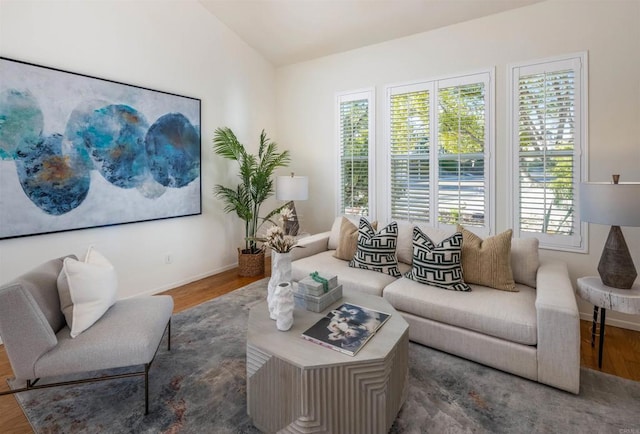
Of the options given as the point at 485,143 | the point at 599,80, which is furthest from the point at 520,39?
the point at 485,143

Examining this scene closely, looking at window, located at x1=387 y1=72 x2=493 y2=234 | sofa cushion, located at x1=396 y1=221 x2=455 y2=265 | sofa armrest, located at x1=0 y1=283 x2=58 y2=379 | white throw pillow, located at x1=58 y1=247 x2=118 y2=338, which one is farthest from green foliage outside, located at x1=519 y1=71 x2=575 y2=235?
sofa armrest, located at x1=0 y1=283 x2=58 y2=379

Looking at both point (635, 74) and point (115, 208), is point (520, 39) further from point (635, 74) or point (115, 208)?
point (115, 208)

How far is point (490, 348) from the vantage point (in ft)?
7.19

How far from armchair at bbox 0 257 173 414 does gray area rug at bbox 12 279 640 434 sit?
19 cm

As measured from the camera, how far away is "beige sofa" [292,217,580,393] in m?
1.95

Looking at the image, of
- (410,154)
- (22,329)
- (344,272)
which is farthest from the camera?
(410,154)

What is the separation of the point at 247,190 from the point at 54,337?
287cm

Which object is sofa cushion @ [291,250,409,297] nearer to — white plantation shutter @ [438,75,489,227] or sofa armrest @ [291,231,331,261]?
sofa armrest @ [291,231,331,261]

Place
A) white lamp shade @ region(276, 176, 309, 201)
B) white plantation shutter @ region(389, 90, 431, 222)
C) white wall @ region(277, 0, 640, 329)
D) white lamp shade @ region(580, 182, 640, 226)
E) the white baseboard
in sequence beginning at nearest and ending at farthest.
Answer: white lamp shade @ region(580, 182, 640, 226) → white wall @ region(277, 0, 640, 329) → the white baseboard → white plantation shutter @ region(389, 90, 431, 222) → white lamp shade @ region(276, 176, 309, 201)

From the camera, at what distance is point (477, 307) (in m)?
2.28

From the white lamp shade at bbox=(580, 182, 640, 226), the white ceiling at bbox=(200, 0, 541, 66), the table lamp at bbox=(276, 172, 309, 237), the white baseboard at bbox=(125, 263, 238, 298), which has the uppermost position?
the white ceiling at bbox=(200, 0, 541, 66)

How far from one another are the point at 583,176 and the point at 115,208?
4460 millimetres

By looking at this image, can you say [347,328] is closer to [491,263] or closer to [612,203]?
[491,263]

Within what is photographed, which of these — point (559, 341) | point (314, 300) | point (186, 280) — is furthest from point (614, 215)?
point (186, 280)
